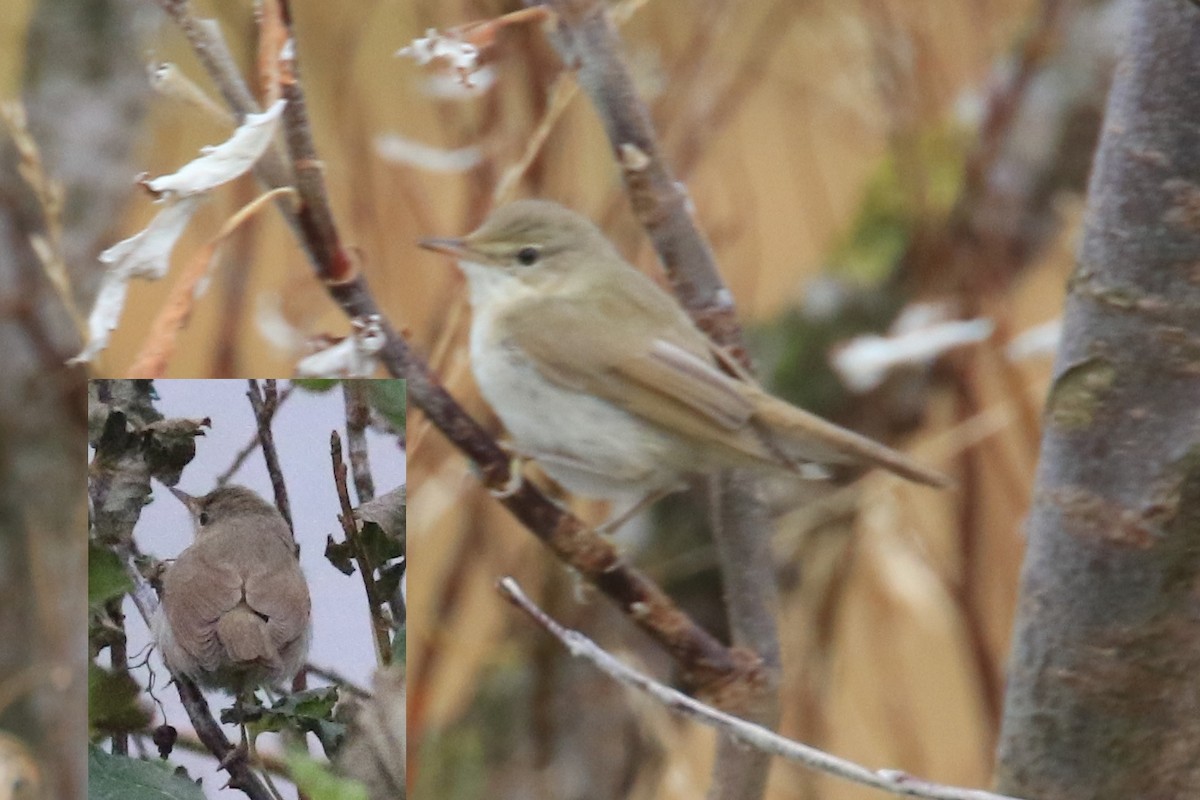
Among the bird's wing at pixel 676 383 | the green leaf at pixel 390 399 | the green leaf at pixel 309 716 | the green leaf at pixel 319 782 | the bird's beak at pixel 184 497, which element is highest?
the bird's wing at pixel 676 383

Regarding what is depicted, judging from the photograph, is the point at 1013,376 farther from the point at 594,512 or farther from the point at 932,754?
the point at 932,754

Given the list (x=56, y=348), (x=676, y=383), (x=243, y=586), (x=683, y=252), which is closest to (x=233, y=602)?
(x=243, y=586)

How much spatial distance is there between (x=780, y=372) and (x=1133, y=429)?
33.2 inches

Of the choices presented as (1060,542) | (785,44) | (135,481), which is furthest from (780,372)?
(135,481)

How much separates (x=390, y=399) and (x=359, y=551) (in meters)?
0.06

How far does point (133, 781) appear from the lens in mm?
523

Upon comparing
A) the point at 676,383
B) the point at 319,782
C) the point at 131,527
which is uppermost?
the point at 676,383

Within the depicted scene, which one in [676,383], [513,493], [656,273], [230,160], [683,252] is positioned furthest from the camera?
[656,273]

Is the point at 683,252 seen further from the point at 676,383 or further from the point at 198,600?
the point at 198,600

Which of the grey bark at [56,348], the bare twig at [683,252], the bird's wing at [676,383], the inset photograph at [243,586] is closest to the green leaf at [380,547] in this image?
the inset photograph at [243,586]

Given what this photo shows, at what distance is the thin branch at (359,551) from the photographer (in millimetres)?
534

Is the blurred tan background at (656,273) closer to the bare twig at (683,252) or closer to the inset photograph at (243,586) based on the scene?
the bare twig at (683,252)

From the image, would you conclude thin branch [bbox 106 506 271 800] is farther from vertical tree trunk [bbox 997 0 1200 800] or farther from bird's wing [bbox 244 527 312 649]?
vertical tree trunk [bbox 997 0 1200 800]

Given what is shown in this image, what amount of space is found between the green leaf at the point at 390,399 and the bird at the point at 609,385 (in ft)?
0.98
